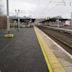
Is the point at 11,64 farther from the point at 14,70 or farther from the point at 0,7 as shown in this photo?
the point at 0,7

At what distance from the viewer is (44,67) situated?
25.1 feet

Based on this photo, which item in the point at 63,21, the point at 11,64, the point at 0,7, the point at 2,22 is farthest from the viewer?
the point at 63,21

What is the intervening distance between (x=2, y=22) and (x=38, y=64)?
2112 inches

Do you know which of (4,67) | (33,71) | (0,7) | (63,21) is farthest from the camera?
(63,21)

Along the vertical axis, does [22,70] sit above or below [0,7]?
below

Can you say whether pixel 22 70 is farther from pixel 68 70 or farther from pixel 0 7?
pixel 0 7

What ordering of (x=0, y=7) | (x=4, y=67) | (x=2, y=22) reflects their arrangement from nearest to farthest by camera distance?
(x=4, y=67) → (x=2, y=22) → (x=0, y=7)

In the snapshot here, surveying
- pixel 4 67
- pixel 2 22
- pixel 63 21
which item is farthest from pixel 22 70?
pixel 63 21

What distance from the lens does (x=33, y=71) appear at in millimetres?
7035

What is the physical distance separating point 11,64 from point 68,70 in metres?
2.33

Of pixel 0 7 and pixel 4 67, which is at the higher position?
pixel 0 7

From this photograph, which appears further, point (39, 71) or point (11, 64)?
point (11, 64)

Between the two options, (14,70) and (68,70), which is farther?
(68,70)

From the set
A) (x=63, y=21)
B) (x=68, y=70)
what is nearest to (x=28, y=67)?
(x=68, y=70)
